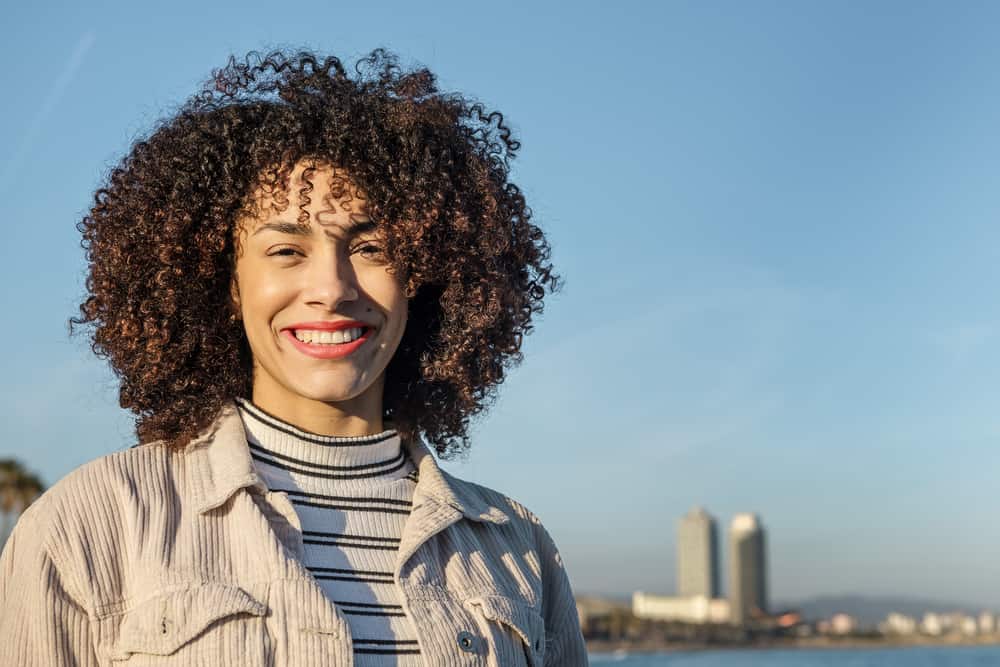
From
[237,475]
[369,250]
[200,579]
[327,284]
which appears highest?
[369,250]

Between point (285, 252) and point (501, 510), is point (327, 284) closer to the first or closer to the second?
point (285, 252)

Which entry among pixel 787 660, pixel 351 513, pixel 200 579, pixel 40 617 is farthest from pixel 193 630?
pixel 787 660

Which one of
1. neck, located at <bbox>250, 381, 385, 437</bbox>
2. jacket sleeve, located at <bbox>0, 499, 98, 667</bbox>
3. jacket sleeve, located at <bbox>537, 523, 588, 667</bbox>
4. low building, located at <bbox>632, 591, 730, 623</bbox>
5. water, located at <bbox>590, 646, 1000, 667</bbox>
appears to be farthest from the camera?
low building, located at <bbox>632, 591, 730, 623</bbox>

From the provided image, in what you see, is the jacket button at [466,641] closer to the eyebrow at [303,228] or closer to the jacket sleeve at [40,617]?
the jacket sleeve at [40,617]

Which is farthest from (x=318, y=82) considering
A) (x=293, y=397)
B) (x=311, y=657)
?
(x=311, y=657)

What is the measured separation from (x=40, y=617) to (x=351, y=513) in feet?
2.48

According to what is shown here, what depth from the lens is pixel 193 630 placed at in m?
2.71

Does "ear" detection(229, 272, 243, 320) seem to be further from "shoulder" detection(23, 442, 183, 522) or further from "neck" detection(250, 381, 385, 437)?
"shoulder" detection(23, 442, 183, 522)

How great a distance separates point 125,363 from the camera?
3332 millimetres

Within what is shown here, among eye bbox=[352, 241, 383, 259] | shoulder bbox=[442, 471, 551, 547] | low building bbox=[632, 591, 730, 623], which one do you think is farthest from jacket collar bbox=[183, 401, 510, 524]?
low building bbox=[632, 591, 730, 623]

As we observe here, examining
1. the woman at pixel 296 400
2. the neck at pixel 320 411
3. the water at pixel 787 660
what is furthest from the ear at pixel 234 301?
the water at pixel 787 660

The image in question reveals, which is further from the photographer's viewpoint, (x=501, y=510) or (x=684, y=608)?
(x=684, y=608)

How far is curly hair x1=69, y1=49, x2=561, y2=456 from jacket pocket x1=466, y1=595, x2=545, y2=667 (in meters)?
0.60

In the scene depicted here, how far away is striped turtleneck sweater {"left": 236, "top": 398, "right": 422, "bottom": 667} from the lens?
2.95 meters
